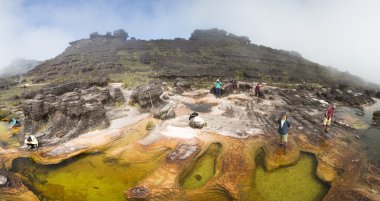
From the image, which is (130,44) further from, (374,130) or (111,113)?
(374,130)

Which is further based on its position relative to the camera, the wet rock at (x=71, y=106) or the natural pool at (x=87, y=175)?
the wet rock at (x=71, y=106)

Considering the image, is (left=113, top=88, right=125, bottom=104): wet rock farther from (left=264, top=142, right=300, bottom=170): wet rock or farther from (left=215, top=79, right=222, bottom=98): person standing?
(left=264, top=142, right=300, bottom=170): wet rock

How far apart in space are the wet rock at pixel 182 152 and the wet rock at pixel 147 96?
9151mm

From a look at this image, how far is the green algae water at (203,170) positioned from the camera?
40.3ft

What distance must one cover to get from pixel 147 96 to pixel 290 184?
14.8m

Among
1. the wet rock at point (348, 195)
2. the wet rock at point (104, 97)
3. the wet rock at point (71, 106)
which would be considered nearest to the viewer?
the wet rock at point (348, 195)

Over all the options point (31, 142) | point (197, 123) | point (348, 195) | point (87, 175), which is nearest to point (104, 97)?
point (31, 142)

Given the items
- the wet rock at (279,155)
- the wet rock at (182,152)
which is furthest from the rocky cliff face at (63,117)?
the wet rock at (279,155)

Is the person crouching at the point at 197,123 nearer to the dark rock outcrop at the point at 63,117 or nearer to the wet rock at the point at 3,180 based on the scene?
the dark rock outcrop at the point at 63,117

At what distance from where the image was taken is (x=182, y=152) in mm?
14578

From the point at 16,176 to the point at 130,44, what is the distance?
79.0m

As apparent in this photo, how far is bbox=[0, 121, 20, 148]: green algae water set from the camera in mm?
17519

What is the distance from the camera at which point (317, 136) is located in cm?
1739

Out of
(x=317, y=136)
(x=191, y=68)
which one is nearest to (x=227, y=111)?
(x=317, y=136)
